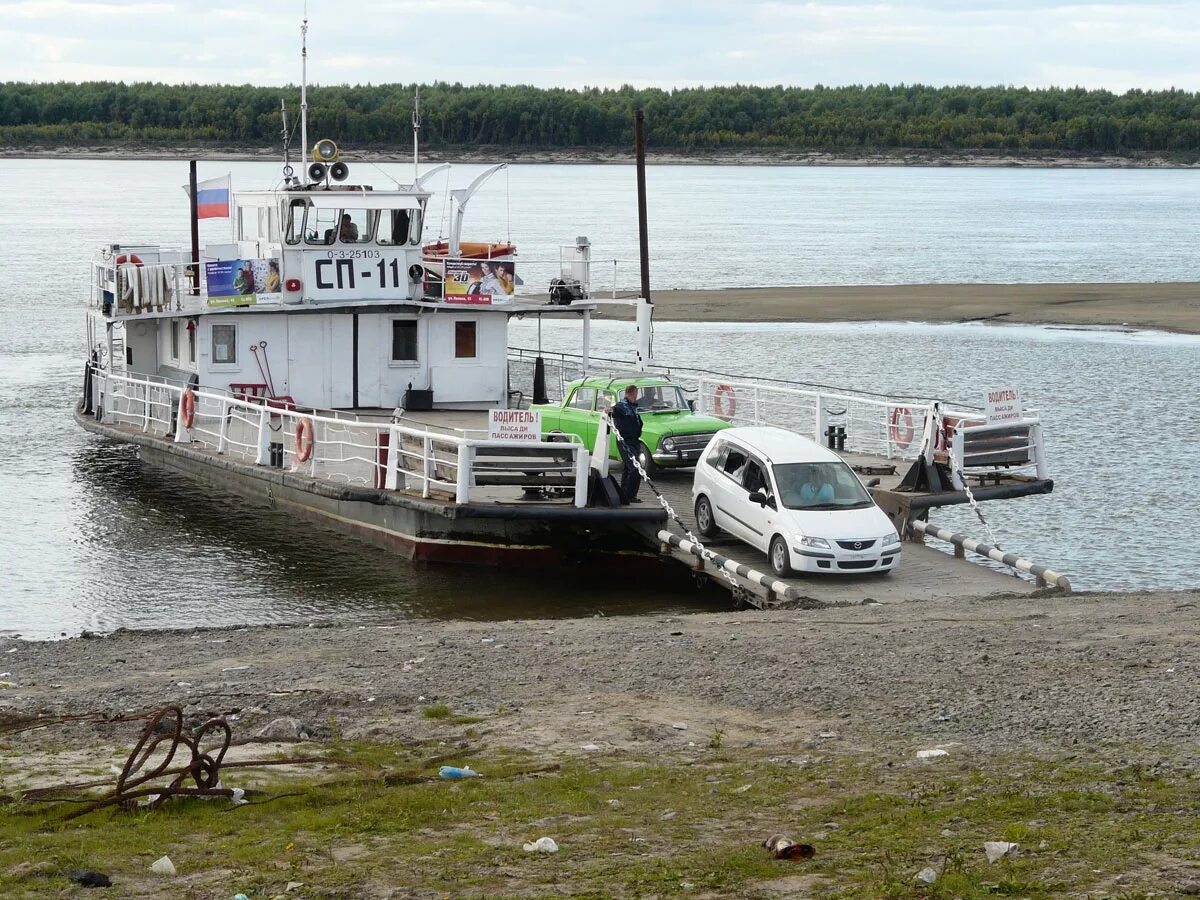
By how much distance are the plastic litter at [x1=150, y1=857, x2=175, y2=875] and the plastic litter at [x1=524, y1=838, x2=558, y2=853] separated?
1809mm

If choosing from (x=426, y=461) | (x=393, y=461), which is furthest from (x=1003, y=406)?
(x=393, y=461)

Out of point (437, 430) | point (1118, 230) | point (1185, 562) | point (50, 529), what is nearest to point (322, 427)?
point (437, 430)

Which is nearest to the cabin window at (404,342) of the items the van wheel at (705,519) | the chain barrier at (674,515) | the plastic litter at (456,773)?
the chain barrier at (674,515)

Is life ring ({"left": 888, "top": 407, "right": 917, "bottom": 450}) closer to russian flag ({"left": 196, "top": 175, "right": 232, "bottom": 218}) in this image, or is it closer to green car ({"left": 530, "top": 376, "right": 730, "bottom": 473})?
green car ({"left": 530, "top": 376, "right": 730, "bottom": 473})

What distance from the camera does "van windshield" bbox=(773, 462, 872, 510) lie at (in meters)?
18.2

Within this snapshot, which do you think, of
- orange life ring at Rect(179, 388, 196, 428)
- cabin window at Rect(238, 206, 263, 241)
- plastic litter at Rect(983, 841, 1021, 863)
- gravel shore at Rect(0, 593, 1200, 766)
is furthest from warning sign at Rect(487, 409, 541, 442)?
plastic litter at Rect(983, 841, 1021, 863)

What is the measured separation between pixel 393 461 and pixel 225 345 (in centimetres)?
723

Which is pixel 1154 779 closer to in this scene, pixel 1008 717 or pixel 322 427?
pixel 1008 717

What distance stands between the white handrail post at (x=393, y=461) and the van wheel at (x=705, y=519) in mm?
3924

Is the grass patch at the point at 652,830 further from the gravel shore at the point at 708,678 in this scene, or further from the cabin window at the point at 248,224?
the cabin window at the point at 248,224

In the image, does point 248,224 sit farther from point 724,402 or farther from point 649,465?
point 649,465

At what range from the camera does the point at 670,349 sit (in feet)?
167

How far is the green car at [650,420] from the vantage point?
2230 cm

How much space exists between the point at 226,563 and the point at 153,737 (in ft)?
36.4
